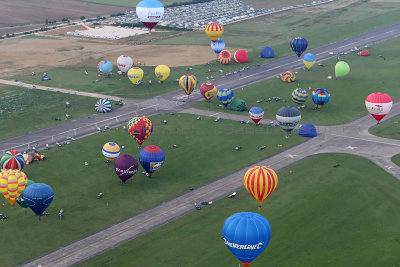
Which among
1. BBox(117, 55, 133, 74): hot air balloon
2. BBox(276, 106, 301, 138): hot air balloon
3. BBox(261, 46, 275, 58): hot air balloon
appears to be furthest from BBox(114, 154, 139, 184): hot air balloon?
BBox(261, 46, 275, 58): hot air balloon

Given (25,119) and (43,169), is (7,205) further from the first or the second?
(25,119)

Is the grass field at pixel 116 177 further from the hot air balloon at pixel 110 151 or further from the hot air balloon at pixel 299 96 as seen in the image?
the hot air balloon at pixel 299 96

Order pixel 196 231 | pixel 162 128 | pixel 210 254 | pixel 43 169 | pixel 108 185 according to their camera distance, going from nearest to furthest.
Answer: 1. pixel 210 254
2. pixel 196 231
3. pixel 108 185
4. pixel 43 169
5. pixel 162 128

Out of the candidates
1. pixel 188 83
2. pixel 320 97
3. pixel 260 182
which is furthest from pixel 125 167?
pixel 320 97

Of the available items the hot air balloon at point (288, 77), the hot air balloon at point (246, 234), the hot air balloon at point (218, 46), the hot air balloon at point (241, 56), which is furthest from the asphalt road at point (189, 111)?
the hot air balloon at point (246, 234)

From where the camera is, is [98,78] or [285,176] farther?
[98,78]

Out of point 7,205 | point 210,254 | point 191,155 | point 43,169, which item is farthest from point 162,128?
point 210,254
